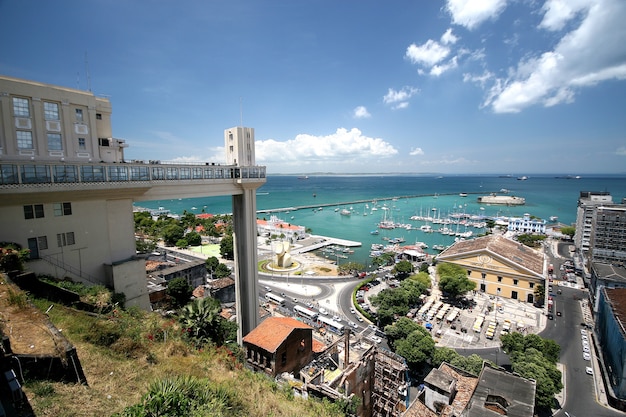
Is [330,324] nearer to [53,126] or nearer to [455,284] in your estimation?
[455,284]

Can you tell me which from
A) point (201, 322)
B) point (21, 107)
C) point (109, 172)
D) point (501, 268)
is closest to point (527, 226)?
point (501, 268)

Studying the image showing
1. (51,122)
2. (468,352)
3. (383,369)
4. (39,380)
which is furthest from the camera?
(468,352)

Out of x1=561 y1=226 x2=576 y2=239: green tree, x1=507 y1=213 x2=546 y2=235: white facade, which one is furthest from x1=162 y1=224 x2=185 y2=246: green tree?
x1=561 y1=226 x2=576 y2=239: green tree

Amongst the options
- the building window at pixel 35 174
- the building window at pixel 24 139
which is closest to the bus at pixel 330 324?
the building window at pixel 35 174

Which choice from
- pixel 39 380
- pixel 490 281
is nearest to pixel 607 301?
pixel 490 281

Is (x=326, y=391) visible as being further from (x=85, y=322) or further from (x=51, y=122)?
(x=51, y=122)

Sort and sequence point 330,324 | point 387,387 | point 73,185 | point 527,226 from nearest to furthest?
point 73,185, point 387,387, point 330,324, point 527,226

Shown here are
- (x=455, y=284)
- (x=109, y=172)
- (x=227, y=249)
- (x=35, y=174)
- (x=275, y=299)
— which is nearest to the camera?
(x=35, y=174)

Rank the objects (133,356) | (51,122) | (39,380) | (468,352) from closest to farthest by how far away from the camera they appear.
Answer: (39,380) → (133,356) → (51,122) → (468,352)
